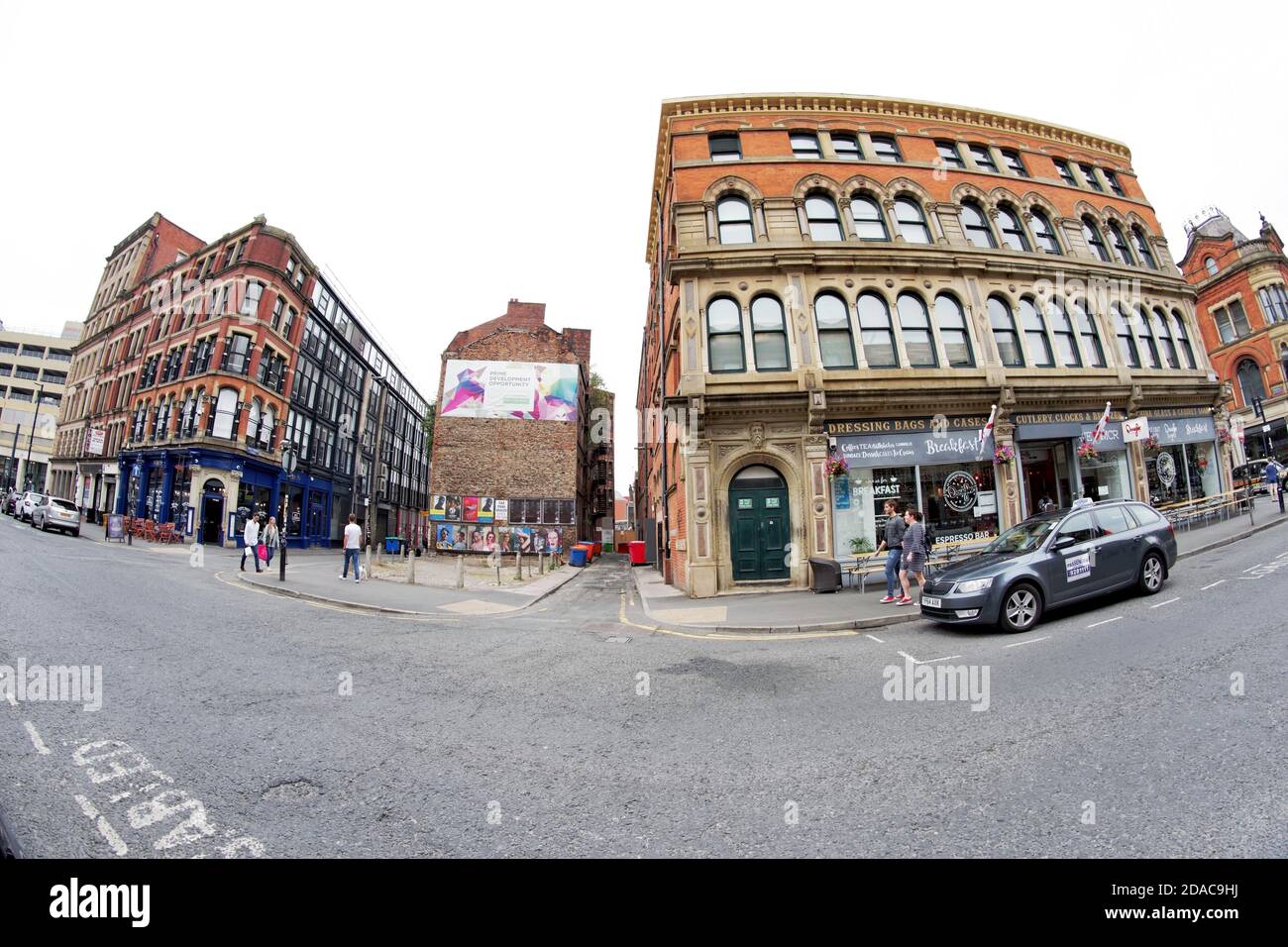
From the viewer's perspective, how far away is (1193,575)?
30.5ft

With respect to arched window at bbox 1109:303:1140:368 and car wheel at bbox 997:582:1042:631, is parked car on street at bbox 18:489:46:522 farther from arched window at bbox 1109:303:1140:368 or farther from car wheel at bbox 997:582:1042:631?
arched window at bbox 1109:303:1140:368

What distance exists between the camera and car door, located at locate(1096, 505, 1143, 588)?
26.2 feet

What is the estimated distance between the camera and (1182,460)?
17.7m

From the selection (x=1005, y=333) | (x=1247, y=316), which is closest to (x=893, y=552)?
(x=1005, y=333)

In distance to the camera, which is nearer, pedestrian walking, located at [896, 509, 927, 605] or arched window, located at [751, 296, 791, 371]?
pedestrian walking, located at [896, 509, 927, 605]

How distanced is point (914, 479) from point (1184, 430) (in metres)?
12.0

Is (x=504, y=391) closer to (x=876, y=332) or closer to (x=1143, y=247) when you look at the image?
(x=876, y=332)

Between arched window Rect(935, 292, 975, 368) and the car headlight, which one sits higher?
arched window Rect(935, 292, 975, 368)

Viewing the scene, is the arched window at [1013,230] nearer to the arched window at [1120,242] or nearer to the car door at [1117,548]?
the arched window at [1120,242]

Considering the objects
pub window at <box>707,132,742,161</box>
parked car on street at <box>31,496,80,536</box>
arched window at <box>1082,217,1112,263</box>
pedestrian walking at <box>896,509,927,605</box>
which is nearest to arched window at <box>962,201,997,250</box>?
arched window at <box>1082,217,1112,263</box>

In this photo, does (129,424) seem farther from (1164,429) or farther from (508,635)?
(1164,429)

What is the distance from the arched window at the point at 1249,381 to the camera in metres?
34.2

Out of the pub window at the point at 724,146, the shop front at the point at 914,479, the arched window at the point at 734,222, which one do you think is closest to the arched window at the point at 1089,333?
the shop front at the point at 914,479

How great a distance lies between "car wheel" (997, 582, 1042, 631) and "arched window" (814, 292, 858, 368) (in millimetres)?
8839
